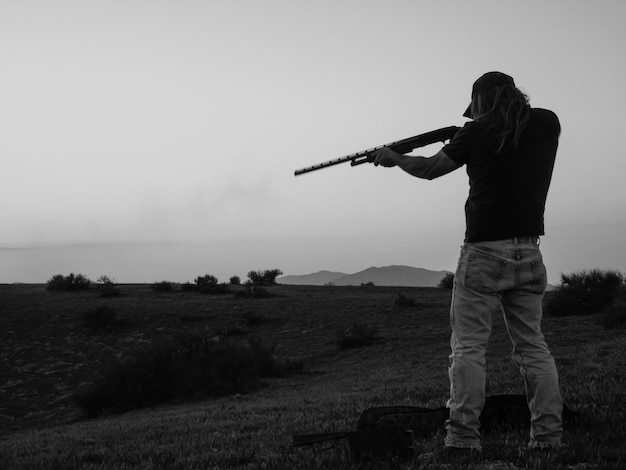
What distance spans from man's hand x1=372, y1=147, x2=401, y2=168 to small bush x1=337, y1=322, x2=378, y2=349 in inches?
518

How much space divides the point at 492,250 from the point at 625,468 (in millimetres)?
1590

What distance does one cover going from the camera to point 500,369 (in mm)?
10938

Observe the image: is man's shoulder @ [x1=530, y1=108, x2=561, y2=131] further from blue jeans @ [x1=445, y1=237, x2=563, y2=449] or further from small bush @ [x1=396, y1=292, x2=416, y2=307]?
small bush @ [x1=396, y1=292, x2=416, y2=307]

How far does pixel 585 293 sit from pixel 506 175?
18741 millimetres

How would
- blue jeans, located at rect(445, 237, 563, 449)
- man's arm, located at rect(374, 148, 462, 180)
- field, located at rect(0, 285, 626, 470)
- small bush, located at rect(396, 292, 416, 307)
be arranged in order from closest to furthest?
blue jeans, located at rect(445, 237, 563, 449)
man's arm, located at rect(374, 148, 462, 180)
field, located at rect(0, 285, 626, 470)
small bush, located at rect(396, 292, 416, 307)

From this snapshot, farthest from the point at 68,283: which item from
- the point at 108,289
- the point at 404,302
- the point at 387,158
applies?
the point at 387,158

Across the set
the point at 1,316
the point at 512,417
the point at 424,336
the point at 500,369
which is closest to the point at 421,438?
the point at 512,417

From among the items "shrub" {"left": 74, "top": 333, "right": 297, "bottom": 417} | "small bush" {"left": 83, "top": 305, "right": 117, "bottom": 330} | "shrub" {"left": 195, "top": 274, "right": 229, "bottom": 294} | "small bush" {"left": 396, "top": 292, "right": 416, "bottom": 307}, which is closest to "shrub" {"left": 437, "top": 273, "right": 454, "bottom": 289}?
"small bush" {"left": 396, "top": 292, "right": 416, "bottom": 307}

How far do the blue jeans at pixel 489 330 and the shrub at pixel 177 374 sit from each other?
34.0 feet

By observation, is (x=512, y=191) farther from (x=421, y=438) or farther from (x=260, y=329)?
(x=260, y=329)

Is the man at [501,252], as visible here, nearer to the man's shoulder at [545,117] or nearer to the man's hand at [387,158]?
the man's shoulder at [545,117]

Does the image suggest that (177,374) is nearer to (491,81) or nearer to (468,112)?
(468,112)

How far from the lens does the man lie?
4.14 m

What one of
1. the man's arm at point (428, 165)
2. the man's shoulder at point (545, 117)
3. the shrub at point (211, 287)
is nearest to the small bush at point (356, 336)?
the shrub at point (211, 287)
